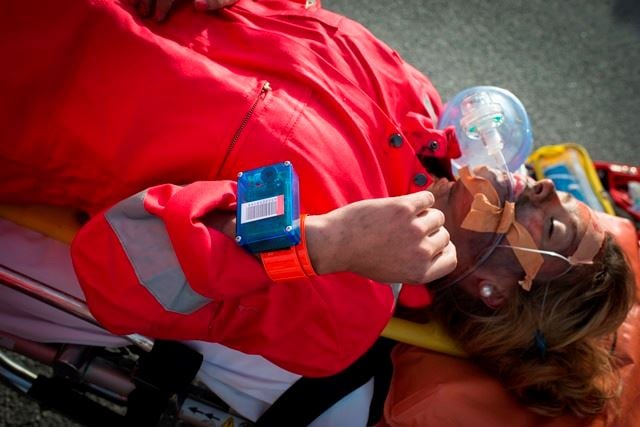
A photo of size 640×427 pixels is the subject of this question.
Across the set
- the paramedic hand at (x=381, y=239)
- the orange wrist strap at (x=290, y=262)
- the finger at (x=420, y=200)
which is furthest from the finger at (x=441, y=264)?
the orange wrist strap at (x=290, y=262)

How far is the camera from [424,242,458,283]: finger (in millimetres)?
1360

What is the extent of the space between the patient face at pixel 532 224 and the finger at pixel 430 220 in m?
0.50

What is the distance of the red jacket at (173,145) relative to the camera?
1.43 m

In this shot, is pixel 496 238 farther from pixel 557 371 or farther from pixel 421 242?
pixel 421 242

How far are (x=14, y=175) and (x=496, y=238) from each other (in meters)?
1.29

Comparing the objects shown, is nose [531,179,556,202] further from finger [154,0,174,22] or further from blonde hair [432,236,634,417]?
finger [154,0,174,22]

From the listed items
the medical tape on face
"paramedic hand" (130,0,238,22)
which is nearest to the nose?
the medical tape on face

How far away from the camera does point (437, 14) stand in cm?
339

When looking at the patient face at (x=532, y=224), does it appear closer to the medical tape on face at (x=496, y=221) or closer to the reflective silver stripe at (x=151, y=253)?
the medical tape on face at (x=496, y=221)

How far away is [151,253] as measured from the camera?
1.40 metres

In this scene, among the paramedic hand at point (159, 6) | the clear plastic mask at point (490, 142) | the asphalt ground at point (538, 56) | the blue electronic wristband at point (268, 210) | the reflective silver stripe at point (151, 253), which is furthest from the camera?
the asphalt ground at point (538, 56)

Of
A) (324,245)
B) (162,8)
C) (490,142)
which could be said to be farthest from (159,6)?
(490,142)

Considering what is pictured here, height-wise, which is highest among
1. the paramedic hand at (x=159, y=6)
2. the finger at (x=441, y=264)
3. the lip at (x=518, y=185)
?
the paramedic hand at (x=159, y=6)

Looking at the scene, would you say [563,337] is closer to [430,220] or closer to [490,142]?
[490,142]
